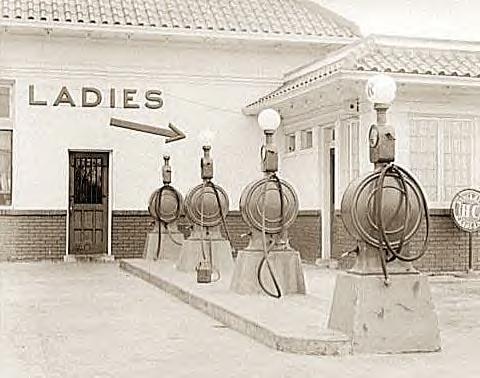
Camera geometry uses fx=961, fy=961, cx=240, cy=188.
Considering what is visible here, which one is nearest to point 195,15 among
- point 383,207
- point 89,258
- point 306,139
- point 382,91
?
point 306,139

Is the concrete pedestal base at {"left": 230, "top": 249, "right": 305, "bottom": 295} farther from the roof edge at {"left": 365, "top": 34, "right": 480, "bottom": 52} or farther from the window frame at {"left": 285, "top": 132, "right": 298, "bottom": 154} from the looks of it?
the window frame at {"left": 285, "top": 132, "right": 298, "bottom": 154}

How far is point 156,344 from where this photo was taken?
7.61 m

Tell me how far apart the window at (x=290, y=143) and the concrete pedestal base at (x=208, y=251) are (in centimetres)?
513

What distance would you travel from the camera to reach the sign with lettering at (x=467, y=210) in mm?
14055

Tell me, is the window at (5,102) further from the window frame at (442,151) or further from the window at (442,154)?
the window frame at (442,151)

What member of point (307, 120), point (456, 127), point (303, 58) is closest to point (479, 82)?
point (456, 127)

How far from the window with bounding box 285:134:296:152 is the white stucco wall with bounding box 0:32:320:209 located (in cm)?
71

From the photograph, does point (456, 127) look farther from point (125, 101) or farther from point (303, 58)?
point (125, 101)

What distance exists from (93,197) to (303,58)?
4.92 m

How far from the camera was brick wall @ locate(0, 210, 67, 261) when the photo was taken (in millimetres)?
17547

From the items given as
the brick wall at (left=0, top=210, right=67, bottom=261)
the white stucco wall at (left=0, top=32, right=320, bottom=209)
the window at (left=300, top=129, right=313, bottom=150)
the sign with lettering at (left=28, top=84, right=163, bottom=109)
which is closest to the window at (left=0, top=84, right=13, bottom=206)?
the white stucco wall at (left=0, top=32, right=320, bottom=209)

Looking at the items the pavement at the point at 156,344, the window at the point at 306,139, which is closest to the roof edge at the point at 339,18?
the window at the point at 306,139

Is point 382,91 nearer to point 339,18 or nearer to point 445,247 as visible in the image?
point 445,247

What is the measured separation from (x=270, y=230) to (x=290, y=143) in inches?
320
